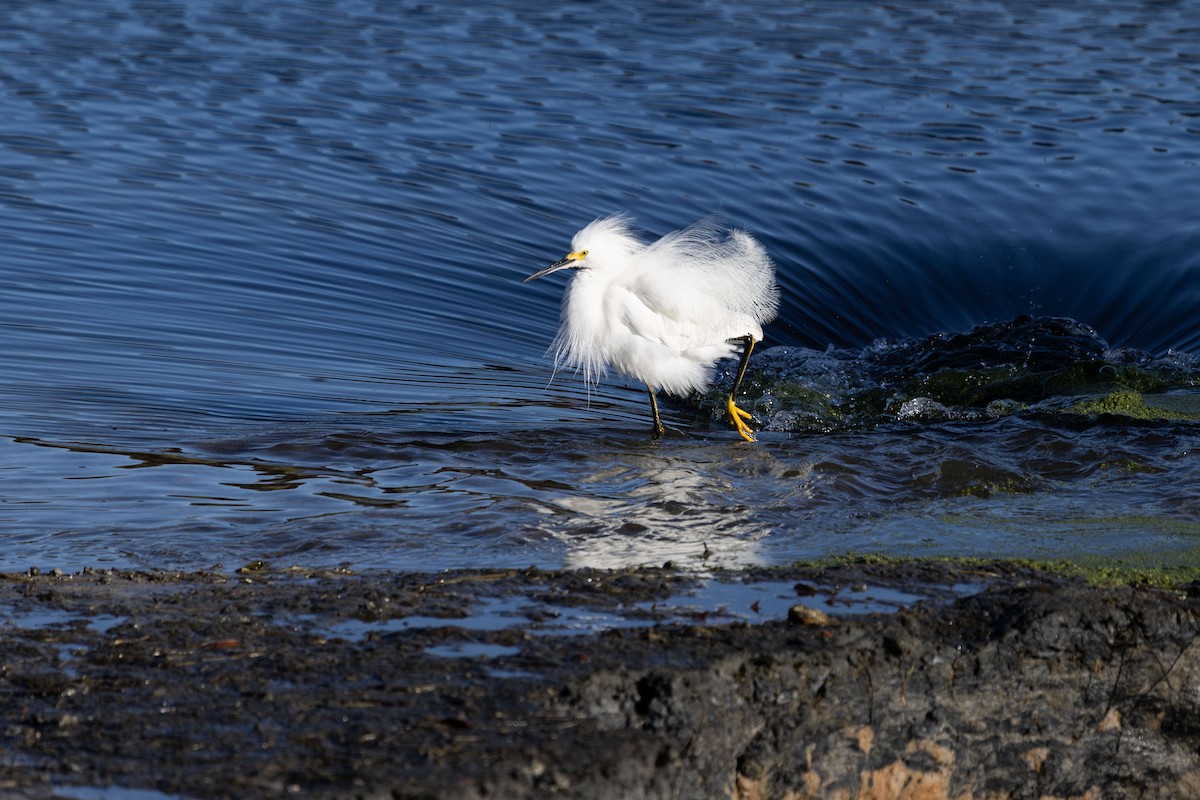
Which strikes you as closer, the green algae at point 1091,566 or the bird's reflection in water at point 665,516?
the green algae at point 1091,566

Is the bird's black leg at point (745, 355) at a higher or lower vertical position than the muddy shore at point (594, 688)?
lower

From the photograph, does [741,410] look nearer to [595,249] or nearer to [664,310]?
[664,310]

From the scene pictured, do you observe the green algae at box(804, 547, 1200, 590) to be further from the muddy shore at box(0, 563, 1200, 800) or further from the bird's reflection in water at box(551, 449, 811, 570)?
the bird's reflection in water at box(551, 449, 811, 570)

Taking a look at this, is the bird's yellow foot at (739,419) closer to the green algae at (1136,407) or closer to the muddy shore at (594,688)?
the green algae at (1136,407)

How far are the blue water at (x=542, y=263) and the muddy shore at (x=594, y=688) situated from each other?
76 centimetres

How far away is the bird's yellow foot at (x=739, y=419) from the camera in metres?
7.72

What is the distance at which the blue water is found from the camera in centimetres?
588

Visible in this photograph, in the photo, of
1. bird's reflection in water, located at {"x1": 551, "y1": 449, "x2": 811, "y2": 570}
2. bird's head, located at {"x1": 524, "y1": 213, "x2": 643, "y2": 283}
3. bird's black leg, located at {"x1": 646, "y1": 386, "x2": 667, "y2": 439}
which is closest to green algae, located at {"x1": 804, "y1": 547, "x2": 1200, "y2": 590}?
bird's reflection in water, located at {"x1": 551, "y1": 449, "x2": 811, "y2": 570}

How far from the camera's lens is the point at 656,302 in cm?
762

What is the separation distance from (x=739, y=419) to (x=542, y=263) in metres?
3.35

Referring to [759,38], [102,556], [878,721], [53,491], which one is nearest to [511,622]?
[878,721]

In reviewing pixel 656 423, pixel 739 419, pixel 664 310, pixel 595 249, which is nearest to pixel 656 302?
pixel 664 310

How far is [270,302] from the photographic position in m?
9.40

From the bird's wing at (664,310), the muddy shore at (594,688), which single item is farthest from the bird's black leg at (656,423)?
the muddy shore at (594,688)
